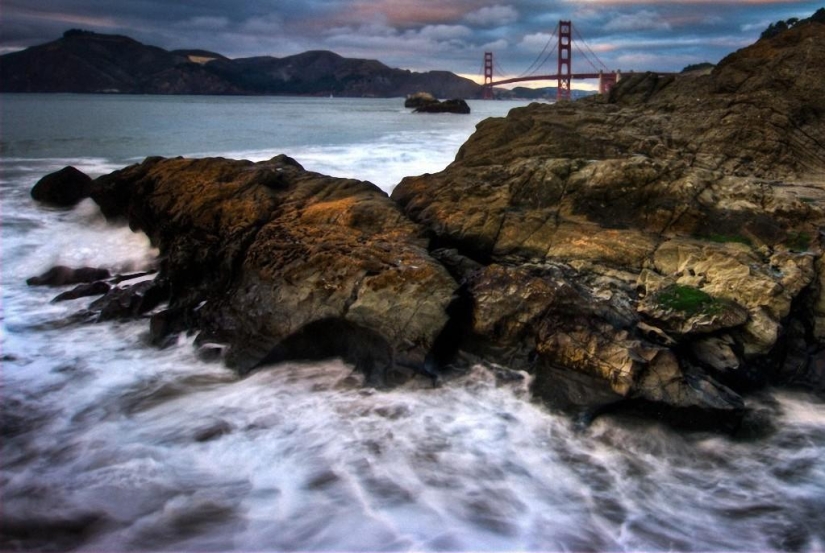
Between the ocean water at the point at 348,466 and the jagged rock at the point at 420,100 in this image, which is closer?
the ocean water at the point at 348,466

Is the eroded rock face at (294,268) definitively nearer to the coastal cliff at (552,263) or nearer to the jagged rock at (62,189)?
the coastal cliff at (552,263)

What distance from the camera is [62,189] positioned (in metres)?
10.5

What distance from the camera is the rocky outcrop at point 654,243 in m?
4.79

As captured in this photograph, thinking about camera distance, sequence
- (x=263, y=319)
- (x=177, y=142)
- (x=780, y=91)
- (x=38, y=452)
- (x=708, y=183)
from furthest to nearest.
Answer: (x=177, y=142) → (x=780, y=91) → (x=708, y=183) → (x=263, y=319) → (x=38, y=452)

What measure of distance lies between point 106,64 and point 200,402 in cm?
12348

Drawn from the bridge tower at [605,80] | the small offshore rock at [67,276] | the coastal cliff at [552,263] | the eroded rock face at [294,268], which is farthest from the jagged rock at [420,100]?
the small offshore rock at [67,276]

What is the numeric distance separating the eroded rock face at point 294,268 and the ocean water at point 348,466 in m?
0.30

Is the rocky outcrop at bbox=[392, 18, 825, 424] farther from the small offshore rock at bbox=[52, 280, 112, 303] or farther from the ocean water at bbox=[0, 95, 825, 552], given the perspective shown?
the small offshore rock at bbox=[52, 280, 112, 303]

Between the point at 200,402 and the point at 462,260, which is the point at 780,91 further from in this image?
the point at 200,402

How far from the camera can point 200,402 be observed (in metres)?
5.09

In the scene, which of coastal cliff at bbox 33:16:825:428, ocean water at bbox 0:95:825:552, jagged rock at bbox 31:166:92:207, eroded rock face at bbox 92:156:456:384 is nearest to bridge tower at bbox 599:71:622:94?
coastal cliff at bbox 33:16:825:428

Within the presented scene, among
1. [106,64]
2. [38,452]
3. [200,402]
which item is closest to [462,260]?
[200,402]

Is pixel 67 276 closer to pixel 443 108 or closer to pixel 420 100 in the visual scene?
pixel 443 108

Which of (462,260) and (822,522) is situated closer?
(822,522)
